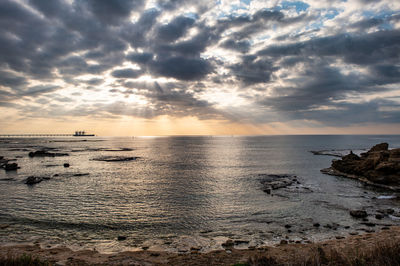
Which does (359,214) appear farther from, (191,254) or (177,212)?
(177,212)

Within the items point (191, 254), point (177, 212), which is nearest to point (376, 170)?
point (177, 212)

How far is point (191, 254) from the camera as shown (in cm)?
1844

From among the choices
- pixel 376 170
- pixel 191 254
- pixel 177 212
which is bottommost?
pixel 177 212

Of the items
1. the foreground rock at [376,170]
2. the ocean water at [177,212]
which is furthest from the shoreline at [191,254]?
the foreground rock at [376,170]

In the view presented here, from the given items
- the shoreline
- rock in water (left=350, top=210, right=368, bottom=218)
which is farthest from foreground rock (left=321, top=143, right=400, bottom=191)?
the shoreline

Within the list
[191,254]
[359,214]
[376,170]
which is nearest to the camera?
[191,254]

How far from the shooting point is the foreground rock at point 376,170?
46281 millimetres

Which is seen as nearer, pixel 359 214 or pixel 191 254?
pixel 191 254

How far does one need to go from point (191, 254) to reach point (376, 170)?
52.5m

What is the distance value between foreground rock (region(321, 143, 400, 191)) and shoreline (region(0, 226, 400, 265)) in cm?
3302

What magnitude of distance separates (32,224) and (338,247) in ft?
107

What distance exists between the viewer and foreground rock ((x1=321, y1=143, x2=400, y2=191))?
46281mm

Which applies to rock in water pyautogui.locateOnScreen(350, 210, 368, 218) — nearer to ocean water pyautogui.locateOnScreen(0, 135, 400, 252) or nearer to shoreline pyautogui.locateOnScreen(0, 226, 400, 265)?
ocean water pyautogui.locateOnScreen(0, 135, 400, 252)

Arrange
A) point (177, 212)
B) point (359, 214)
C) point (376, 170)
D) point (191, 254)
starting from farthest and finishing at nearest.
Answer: point (376, 170)
point (177, 212)
point (359, 214)
point (191, 254)
